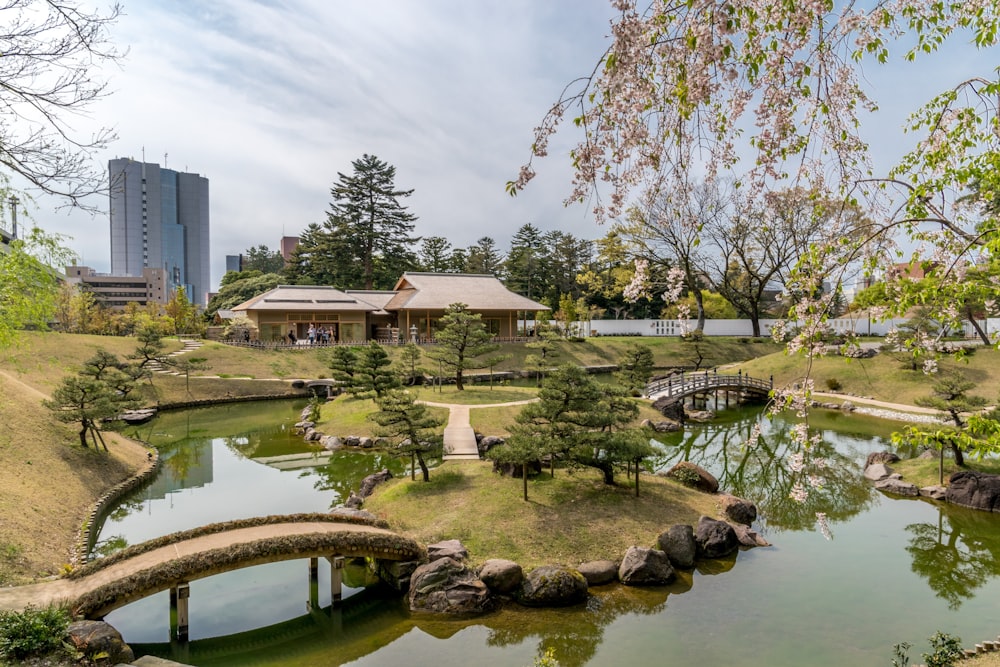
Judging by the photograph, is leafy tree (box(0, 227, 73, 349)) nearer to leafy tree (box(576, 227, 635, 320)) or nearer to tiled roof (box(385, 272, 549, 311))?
tiled roof (box(385, 272, 549, 311))

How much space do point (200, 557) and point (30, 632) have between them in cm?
186

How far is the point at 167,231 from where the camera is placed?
307ft

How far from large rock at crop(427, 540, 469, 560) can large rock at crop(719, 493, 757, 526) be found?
5088mm

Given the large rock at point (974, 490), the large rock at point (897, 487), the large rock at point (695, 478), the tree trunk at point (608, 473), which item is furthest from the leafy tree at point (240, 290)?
the large rock at point (974, 490)

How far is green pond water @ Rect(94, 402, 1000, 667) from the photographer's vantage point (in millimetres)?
6422

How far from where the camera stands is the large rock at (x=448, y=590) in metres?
7.24

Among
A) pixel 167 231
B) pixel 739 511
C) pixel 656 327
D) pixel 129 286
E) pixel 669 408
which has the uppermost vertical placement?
pixel 167 231

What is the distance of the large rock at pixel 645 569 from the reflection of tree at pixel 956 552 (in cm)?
370

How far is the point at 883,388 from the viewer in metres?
22.0

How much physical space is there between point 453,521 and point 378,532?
1597 mm

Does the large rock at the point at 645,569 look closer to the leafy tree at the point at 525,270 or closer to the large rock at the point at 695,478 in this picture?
the large rock at the point at 695,478

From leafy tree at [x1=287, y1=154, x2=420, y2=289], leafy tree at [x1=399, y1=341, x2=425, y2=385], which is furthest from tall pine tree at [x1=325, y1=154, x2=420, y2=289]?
leafy tree at [x1=399, y1=341, x2=425, y2=385]

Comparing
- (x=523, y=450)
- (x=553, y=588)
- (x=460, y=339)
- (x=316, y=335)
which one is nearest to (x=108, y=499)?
(x=523, y=450)

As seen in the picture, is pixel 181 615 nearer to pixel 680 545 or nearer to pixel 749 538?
pixel 680 545
